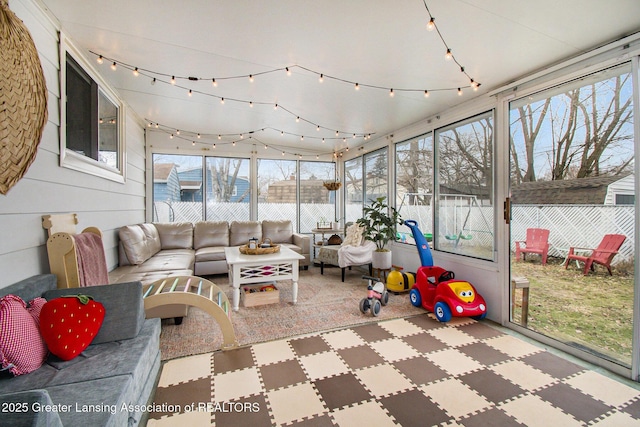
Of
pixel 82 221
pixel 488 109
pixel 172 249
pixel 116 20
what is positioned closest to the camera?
pixel 116 20

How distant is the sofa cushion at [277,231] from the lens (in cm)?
541

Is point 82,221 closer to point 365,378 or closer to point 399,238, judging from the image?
point 365,378

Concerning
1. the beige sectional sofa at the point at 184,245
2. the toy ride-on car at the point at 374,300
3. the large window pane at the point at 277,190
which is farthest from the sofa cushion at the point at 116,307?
the large window pane at the point at 277,190

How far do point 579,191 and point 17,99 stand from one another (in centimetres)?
420

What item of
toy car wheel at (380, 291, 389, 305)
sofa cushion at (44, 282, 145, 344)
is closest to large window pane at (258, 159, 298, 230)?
toy car wheel at (380, 291, 389, 305)

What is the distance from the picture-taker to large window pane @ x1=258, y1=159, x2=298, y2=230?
19.4 ft

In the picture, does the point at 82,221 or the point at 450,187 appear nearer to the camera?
the point at 82,221

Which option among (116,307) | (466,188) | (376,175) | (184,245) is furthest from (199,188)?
(466,188)

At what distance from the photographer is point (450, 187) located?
370 cm

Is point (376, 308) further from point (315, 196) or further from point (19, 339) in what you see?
point (315, 196)

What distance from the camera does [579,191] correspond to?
252cm

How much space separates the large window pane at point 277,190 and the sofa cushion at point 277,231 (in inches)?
20.4

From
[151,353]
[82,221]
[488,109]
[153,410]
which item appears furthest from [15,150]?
[488,109]

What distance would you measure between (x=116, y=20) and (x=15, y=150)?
1.18m
